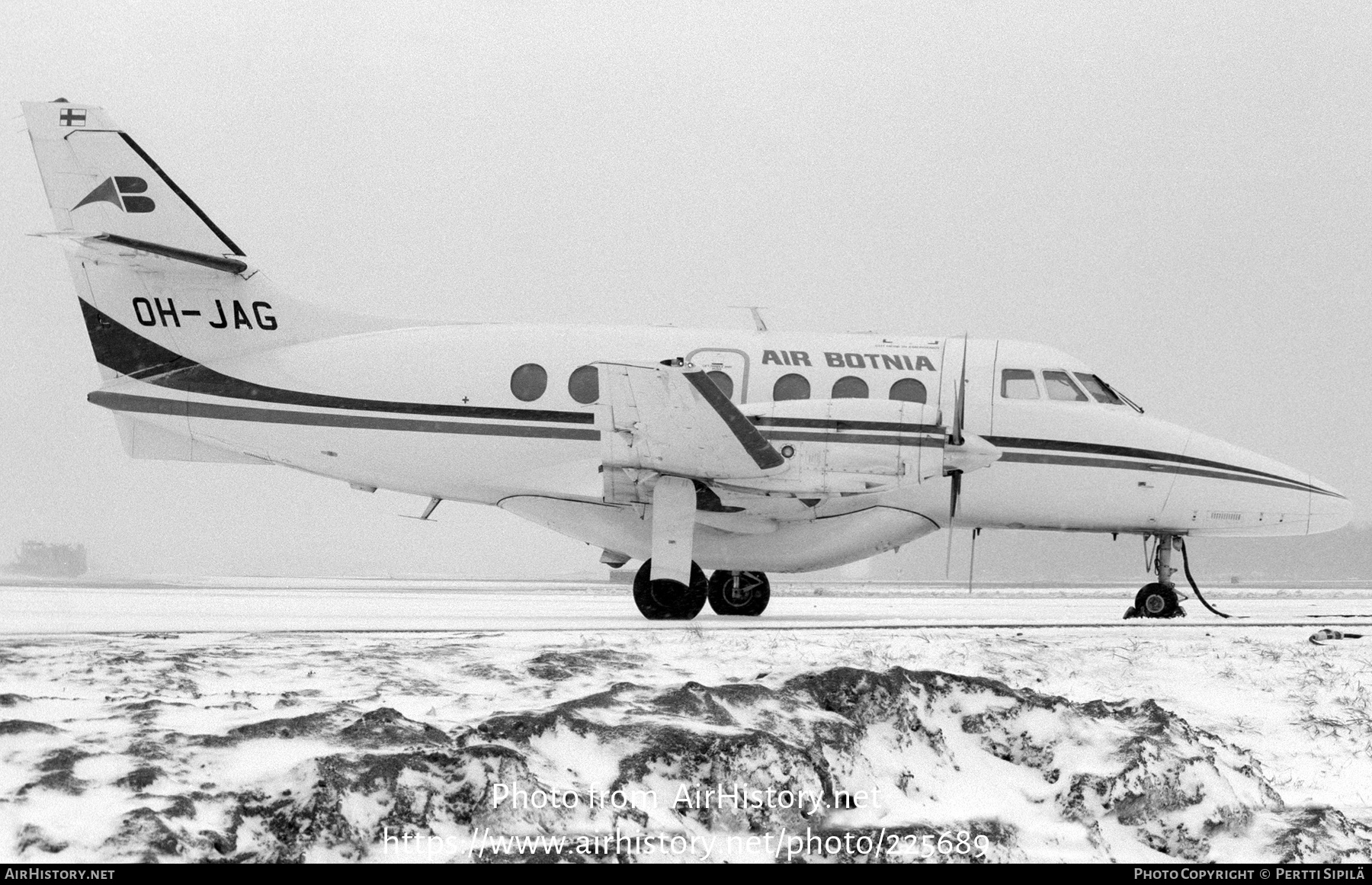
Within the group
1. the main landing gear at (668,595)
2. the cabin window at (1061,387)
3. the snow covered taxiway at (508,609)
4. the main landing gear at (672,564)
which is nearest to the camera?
the snow covered taxiway at (508,609)

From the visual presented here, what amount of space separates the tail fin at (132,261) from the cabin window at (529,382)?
3.70 metres

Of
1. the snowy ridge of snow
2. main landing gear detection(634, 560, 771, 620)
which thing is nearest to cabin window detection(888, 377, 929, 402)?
main landing gear detection(634, 560, 771, 620)

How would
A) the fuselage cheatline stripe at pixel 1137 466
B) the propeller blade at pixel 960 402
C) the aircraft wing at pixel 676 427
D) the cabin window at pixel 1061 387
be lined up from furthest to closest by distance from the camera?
the cabin window at pixel 1061 387 < the fuselage cheatline stripe at pixel 1137 466 < the propeller blade at pixel 960 402 < the aircraft wing at pixel 676 427

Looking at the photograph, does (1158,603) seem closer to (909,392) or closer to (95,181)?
(909,392)

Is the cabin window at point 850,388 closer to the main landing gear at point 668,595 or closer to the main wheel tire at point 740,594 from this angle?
the main wheel tire at point 740,594

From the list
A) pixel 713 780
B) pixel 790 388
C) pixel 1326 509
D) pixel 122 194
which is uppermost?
pixel 122 194

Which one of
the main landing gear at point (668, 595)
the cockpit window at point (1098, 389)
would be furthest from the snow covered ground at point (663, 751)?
the cockpit window at point (1098, 389)

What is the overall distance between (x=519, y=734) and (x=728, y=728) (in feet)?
3.64

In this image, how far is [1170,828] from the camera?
611 cm

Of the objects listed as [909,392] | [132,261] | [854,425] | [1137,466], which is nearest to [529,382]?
[854,425]

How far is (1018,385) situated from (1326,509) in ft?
15.4

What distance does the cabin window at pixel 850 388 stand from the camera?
1683 centimetres

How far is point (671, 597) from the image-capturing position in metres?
15.4
